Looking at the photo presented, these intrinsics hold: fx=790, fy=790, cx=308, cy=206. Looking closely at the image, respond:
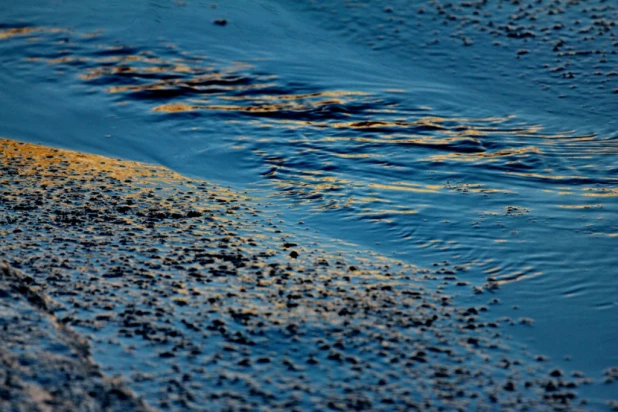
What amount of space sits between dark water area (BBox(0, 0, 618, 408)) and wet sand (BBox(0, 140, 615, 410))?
0.24m

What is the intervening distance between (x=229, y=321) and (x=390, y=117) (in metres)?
2.76

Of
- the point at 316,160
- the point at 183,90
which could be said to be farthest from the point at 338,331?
the point at 183,90

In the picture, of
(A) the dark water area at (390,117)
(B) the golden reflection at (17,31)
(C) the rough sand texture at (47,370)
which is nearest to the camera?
(C) the rough sand texture at (47,370)

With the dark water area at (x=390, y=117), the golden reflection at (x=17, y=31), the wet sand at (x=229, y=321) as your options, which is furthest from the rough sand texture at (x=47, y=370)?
the golden reflection at (x=17, y=31)

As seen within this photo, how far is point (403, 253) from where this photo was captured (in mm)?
3453

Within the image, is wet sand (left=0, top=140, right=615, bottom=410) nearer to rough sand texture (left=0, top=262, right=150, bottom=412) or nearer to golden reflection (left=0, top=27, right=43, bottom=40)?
rough sand texture (left=0, top=262, right=150, bottom=412)

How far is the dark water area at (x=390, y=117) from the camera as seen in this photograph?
3459 millimetres

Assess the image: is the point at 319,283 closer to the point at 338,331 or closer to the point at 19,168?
the point at 338,331

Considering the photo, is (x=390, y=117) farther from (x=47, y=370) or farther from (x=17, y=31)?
(x=17, y=31)

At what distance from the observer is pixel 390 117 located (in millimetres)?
5184

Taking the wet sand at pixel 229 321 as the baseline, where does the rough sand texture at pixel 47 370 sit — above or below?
below

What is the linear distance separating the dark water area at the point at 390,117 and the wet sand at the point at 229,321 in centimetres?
24

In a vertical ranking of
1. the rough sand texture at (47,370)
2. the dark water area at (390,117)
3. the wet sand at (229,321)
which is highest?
the dark water area at (390,117)

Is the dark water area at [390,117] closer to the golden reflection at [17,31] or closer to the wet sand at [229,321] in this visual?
the golden reflection at [17,31]
